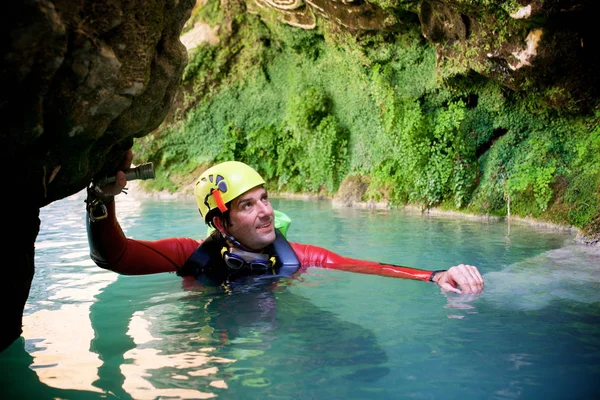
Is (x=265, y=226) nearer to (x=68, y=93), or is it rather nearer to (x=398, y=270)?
(x=398, y=270)

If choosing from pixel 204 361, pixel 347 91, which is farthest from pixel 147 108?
pixel 347 91

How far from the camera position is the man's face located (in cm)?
521

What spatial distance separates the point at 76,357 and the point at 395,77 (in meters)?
12.0

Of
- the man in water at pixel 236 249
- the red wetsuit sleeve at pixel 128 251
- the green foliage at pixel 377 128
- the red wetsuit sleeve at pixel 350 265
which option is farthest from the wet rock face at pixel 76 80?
the green foliage at pixel 377 128

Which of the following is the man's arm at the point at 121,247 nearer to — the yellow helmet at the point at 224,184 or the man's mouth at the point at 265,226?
the yellow helmet at the point at 224,184

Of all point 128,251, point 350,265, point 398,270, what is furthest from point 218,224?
point 398,270

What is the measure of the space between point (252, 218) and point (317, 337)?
5.10 ft

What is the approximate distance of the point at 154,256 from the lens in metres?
4.94

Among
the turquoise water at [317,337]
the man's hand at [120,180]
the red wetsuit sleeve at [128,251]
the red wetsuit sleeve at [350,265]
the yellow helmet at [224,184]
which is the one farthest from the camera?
the yellow helmet at [224,184]

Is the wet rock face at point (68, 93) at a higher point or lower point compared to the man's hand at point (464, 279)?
higher

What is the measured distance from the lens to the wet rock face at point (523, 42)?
28.0ft

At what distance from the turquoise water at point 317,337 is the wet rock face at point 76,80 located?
1.21 metres

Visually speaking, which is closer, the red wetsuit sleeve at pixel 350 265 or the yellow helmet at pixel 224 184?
the red wetsuit sleeve at pixel 350 265

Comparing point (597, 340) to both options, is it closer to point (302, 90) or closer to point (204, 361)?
point (204, 361)
